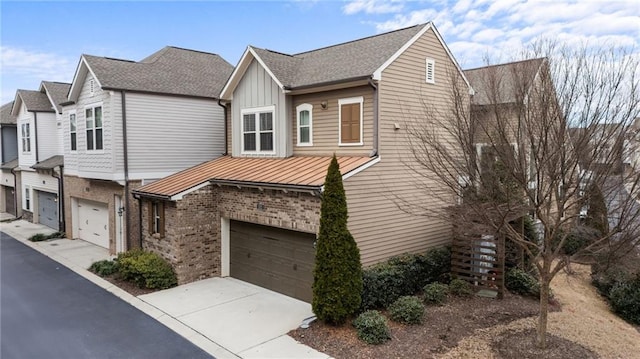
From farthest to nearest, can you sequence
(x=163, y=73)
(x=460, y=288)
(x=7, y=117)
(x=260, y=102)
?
(x=7, y=117)
(x=163, y=73)
(x=260, y=102)
(x=460, y=288)

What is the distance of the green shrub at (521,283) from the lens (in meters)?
12.4

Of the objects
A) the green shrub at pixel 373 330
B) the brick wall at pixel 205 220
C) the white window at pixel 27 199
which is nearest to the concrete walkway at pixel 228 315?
the brick wall at pixel 205 220

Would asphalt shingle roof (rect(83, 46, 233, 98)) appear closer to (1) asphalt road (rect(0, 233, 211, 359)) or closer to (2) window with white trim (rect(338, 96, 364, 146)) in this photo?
(1) asphalt road (rect(0, 233, 211, 359))

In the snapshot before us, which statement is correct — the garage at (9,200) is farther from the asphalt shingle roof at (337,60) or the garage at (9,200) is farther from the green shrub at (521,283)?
the green shrub at (521,283)

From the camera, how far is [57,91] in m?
23.6

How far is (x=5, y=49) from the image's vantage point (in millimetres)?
17641

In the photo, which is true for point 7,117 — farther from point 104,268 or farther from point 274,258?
point 274,258

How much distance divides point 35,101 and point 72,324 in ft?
62.7

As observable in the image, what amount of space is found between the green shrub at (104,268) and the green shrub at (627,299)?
54.9 ft

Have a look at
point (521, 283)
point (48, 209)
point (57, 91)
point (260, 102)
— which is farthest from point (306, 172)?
point (48, 209)

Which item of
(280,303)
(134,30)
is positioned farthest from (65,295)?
(134,30)

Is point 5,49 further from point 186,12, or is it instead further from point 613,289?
point 613,289

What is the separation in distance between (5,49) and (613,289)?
2545cm

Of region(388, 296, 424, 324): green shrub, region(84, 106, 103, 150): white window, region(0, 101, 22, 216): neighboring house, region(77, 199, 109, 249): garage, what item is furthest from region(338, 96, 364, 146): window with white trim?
region(0, 101, 22, 216): neighboring house
